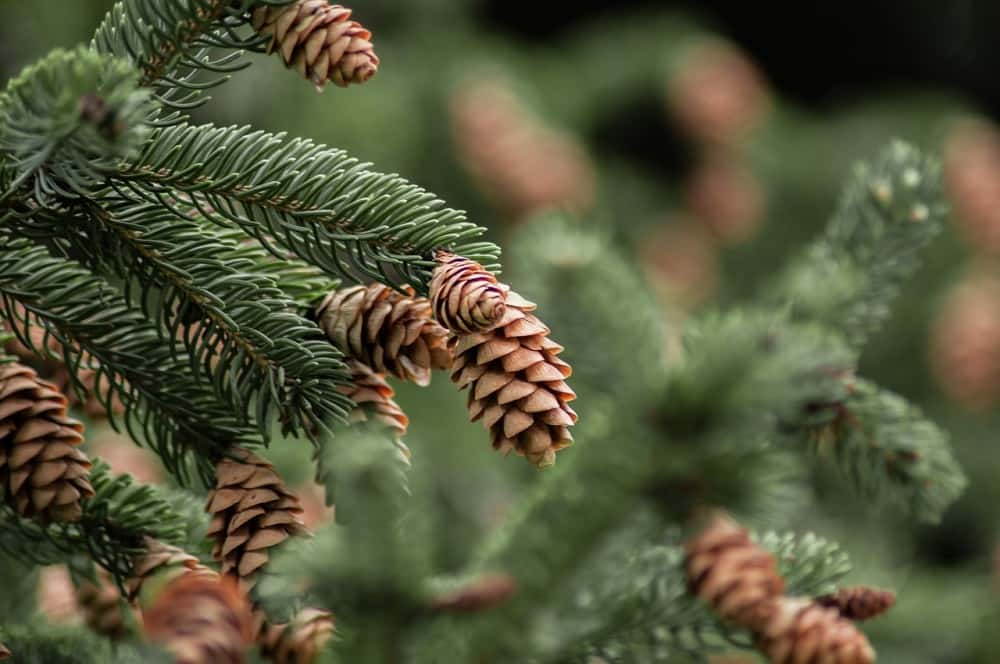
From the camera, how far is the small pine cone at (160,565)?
22.0 inches

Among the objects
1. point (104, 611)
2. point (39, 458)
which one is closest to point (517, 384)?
point (39, 458)

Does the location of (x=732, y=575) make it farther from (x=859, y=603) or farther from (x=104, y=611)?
(x=104, y=611)

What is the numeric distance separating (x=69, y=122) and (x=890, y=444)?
533 millimetres

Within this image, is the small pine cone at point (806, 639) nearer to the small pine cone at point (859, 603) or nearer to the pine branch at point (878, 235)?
the small pine cone at point (859, 603)

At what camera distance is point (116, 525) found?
0.59 meters

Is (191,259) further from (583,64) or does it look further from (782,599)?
(583,64)

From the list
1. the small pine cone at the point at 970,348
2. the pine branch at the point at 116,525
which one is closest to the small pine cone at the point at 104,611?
the pine branch at the point at 116,525

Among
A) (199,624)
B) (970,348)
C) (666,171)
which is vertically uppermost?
(666,171)

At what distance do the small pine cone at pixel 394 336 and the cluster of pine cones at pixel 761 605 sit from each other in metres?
0.15

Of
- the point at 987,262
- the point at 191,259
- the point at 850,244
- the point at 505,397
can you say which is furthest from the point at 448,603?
the point at 987,262

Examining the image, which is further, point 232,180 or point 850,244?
point 850,244

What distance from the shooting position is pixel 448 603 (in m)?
0.47

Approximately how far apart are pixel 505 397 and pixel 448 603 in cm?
10

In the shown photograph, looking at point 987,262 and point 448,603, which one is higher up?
point 987,262
